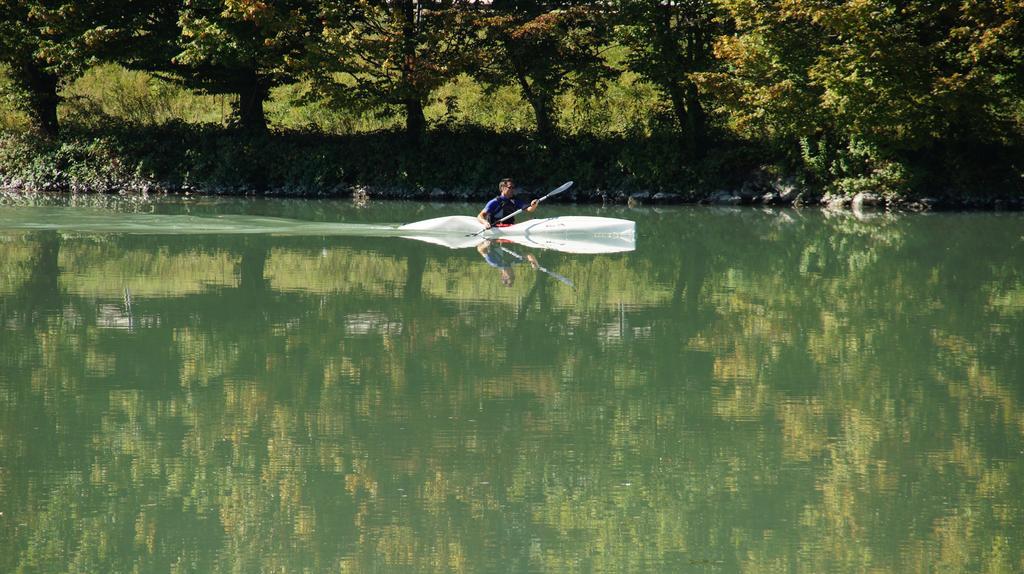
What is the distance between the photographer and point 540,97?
24422 millimetres

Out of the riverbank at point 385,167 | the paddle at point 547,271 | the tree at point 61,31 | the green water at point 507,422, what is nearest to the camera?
the green water at point 507,422

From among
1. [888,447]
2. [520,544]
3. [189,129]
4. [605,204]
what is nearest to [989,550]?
[888,447]

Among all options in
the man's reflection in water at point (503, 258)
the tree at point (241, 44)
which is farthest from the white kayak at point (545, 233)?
the tree at point (241, 44)

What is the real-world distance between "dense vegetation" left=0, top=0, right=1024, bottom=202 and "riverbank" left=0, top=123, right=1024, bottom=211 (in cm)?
5

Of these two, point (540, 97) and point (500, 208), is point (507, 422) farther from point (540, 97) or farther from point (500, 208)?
point (540, 97)

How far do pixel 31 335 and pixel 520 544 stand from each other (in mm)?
5719

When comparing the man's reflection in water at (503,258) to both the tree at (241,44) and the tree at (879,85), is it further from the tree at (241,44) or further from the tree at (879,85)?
the tree at (241,44)

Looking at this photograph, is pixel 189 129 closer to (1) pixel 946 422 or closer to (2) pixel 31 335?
(2) pixel 31 335

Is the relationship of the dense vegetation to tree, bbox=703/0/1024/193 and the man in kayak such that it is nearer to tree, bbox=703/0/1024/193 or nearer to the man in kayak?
tree, bbox=703/0/1024/193

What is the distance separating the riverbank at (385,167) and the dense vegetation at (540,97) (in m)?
0.05

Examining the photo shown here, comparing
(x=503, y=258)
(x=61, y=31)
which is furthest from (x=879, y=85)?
(x=61, y=31)

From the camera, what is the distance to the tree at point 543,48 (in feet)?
75.7

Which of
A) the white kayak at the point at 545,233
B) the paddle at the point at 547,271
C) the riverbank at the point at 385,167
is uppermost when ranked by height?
the riverbank at the point at 385,167

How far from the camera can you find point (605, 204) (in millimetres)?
23312
